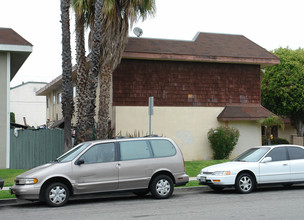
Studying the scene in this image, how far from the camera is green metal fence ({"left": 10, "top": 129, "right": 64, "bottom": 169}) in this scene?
60.4ft

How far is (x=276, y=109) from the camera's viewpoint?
109ft

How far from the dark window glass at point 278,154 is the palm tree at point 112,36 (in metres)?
7.56

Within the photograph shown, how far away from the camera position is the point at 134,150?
38.3 ft

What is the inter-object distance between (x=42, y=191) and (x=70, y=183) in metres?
0.70

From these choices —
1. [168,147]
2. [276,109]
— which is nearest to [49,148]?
[168,147]

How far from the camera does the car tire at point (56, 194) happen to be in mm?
10508

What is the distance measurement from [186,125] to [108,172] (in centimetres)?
1214

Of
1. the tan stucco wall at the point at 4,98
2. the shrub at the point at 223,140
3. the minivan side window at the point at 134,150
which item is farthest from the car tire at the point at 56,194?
the shrub at the point at 223,140

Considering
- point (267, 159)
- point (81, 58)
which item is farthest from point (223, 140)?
point (267, 159)

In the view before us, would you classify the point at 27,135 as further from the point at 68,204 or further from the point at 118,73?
the point at 68,204

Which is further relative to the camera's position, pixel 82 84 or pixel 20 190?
pixel 82 84

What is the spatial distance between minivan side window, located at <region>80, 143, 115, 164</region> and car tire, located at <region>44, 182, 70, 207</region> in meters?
0.88

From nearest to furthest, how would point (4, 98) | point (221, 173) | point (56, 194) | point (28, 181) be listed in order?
point (28, 181) → point (56, 194) → point (221, 173) → point (4, 98)

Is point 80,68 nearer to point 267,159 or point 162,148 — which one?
point 162,148
